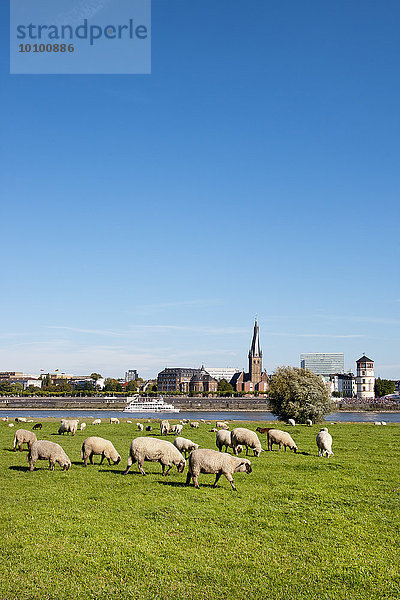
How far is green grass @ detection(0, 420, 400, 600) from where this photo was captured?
33.0 feet

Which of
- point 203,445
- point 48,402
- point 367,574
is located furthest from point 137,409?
point 367,574

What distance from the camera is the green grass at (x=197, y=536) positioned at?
10.0 metres

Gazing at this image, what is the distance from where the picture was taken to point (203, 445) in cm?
2888

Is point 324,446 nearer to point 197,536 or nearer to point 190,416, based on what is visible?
point 197,536

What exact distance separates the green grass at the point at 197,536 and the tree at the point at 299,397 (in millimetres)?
39446

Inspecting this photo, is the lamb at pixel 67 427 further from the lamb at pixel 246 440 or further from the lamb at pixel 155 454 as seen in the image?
the lamb at pixel 155 454

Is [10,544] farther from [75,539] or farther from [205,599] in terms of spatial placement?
[205,599]

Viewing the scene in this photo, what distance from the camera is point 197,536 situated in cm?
A: 1265

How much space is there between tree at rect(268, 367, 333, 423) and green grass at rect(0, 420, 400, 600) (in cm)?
3945

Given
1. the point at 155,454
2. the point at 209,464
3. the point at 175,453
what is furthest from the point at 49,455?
the point at 209,464

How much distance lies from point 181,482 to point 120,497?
315cm

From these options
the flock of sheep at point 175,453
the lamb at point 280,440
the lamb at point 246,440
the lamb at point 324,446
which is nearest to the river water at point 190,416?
the lamb at point 280,440

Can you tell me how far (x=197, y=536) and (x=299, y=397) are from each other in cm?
4946

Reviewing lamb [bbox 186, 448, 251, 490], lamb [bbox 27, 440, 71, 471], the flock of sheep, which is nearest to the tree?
the flock of sheep
